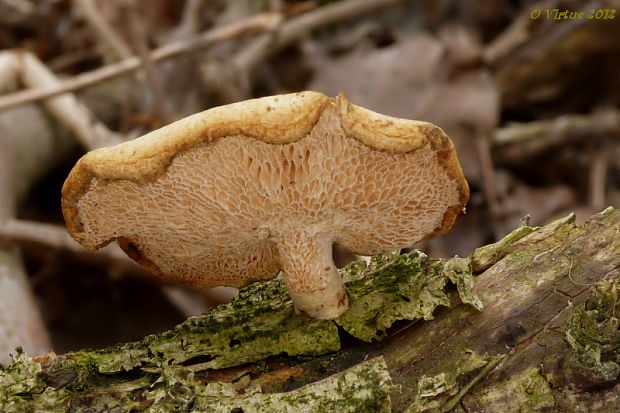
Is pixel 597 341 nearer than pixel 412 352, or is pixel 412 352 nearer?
pixel 597 341

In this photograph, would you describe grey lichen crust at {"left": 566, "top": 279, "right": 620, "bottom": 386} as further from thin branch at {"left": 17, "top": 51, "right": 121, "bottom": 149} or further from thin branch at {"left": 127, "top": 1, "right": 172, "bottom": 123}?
thin branch at {"left": 17, "top": 51, "right": 121, "bottom": 149}

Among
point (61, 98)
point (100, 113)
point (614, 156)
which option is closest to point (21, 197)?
point (61, 98)

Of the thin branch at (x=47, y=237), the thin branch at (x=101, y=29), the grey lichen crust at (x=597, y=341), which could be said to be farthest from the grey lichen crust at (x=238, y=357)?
the thin branch at (x=101, y=29)

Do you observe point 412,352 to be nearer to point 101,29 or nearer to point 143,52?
point 143,52

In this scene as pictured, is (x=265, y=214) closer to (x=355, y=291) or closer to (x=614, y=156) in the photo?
(x=355, y=291)

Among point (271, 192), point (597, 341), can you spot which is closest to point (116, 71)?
point (271, 192)

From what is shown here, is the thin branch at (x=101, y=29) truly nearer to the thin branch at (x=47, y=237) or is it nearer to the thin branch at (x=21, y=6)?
the thin branch at (x=21, y=6)

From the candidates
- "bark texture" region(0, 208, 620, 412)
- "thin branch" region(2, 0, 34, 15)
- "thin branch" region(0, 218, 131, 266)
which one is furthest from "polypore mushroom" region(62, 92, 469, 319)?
"thin branch" region(2, 0, 34, 15)
